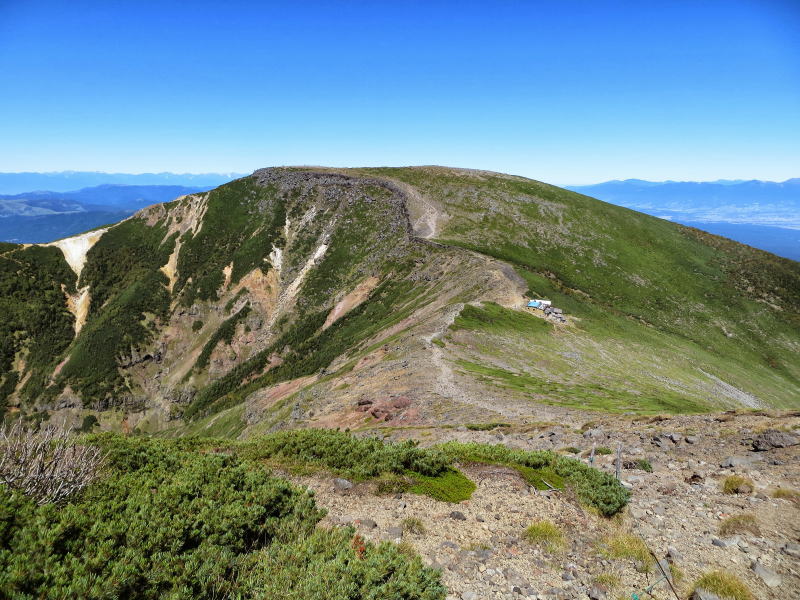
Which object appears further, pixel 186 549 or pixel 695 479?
pixel 695 479

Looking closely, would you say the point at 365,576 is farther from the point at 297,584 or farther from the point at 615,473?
the point at 615,473

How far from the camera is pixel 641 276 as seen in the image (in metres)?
87.8

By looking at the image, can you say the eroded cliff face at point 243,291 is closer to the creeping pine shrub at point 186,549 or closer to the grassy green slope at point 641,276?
the grassy green slope at point 641,276

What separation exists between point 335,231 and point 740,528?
101798 millimetres

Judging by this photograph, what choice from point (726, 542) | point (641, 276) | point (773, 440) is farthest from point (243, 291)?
point (726, 542)

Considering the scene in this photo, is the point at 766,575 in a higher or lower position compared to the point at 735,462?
higher

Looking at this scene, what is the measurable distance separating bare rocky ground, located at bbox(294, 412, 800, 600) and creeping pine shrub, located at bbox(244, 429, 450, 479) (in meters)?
0.86

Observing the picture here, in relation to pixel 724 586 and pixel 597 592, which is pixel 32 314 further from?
pixel 724 586

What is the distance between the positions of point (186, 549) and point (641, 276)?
101 m

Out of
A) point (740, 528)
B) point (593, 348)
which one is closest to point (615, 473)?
point (740, 528)

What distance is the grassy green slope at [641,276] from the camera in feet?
199

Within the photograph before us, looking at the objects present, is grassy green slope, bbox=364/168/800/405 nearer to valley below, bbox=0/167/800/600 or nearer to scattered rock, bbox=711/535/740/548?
valley below, bbox=0/167/800/600

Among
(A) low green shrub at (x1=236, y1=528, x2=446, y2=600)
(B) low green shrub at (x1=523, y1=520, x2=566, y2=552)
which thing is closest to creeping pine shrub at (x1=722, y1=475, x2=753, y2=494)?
(B) low green shrub at (x1=523, y1=520, x2=566, y2=552)

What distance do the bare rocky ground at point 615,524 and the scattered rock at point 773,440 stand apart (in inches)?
2.8
